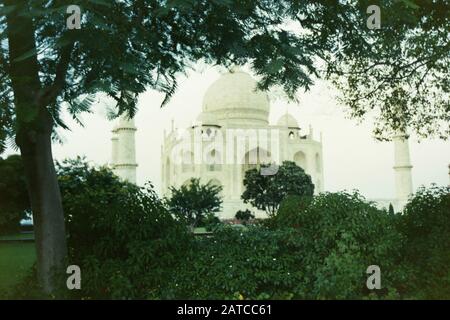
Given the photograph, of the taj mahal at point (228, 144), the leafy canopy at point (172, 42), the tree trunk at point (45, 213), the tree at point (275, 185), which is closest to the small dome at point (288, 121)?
the taj mahal at point (228, 144)

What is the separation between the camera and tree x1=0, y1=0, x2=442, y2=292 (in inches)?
196

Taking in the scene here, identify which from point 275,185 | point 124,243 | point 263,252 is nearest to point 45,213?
point 124,243

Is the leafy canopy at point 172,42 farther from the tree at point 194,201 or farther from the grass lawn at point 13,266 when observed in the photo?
the tree at point 194,201

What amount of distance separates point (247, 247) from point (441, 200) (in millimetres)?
3047

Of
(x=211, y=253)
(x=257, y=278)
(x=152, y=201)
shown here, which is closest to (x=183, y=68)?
(x=152, y=201)

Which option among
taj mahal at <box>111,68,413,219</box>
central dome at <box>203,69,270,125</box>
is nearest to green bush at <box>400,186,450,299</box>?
taj mahal at <box>111,68,413,219</box>

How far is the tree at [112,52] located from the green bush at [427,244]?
2645 mm

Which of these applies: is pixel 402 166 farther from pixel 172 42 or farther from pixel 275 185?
pixel 172 42

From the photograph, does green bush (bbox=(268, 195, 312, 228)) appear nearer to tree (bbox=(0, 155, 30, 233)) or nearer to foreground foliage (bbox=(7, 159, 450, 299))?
foreground foliage (bbox=(7, 159, 450, 299))

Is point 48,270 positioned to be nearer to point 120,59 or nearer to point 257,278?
point 257,278

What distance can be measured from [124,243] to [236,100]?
36.0 m

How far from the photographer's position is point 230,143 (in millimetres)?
41406

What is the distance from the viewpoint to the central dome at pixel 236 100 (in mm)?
42000

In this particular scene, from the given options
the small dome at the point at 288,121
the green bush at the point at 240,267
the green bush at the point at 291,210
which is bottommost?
the green bush at the point at 240,267
